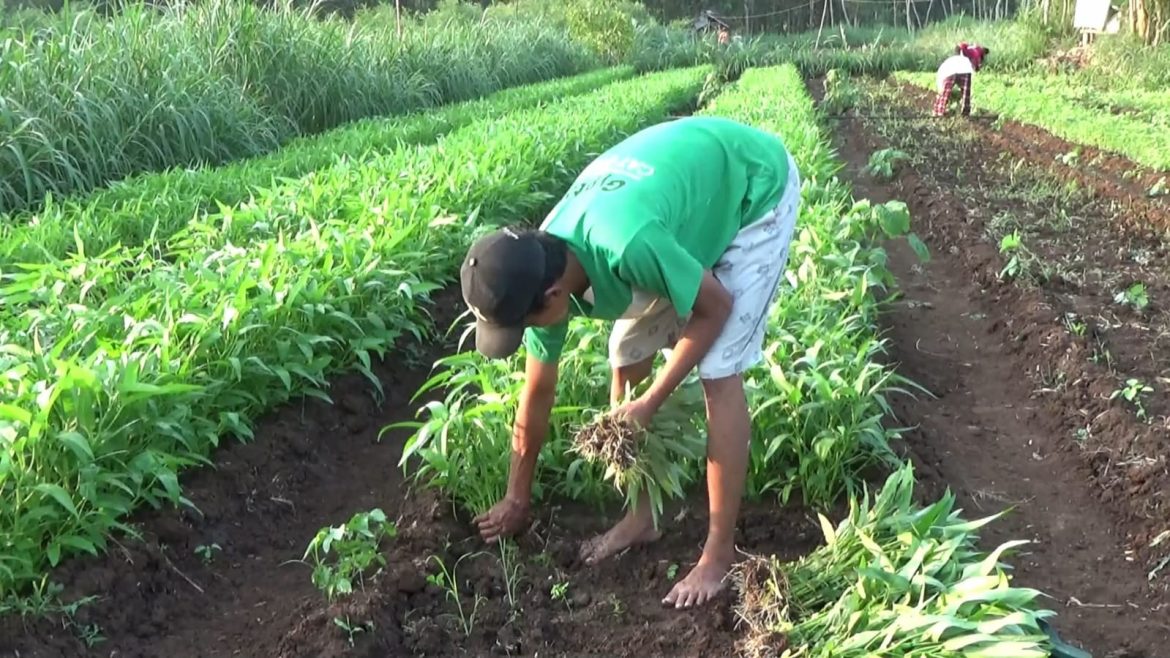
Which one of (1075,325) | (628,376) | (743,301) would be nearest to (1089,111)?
(1075,325)

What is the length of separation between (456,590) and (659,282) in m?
A: 1.10

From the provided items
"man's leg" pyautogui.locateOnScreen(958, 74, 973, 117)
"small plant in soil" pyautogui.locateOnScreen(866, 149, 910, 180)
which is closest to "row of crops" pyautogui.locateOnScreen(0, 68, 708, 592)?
"small plant in soil" pyautogui.locateOnScreen(866, 149, 910, 180)

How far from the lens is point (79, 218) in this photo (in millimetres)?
5172

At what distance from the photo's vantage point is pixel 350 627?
8.02 feet

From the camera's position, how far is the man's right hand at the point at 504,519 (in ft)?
9.44

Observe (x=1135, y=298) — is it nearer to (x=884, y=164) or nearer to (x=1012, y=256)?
(x=1012, y=256)

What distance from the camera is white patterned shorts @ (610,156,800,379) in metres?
2.45

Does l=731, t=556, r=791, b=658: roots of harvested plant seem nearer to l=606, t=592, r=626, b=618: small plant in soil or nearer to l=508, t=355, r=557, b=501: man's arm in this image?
l=606, t=592, r=626, b=618: small plant in soil

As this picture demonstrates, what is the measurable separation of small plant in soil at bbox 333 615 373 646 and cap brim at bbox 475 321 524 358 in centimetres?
79

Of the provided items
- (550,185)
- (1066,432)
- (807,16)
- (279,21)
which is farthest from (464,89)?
(807,16)

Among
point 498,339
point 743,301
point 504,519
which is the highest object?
point 498,339

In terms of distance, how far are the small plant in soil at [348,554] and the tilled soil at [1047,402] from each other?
1.82 metres

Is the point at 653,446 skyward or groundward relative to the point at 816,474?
skyward

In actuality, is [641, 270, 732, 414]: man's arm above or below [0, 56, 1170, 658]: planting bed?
above
